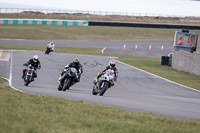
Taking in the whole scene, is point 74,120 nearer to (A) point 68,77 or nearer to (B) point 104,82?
(B) point 104,82

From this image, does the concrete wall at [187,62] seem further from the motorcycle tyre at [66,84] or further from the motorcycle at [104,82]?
the motorcycle tyre at [66,84]

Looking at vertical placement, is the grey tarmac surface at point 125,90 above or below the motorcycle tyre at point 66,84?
below

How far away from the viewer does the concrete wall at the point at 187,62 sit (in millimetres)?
28616

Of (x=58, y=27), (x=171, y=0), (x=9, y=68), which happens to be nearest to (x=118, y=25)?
(x=58, y=27)

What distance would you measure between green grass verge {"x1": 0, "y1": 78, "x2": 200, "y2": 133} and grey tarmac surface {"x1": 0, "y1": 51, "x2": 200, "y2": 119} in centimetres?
212

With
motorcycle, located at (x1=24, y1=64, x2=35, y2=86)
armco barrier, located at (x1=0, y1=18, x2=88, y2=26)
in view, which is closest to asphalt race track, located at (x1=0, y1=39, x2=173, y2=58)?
armco barrier, located at (x1=0, y1=18, x2=88, y2=26)

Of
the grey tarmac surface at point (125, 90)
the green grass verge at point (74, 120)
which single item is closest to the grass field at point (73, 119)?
the green grass verge at point (74, 120)

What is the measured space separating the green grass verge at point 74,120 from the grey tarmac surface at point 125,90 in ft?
6.95

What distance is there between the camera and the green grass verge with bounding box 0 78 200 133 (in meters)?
7.76

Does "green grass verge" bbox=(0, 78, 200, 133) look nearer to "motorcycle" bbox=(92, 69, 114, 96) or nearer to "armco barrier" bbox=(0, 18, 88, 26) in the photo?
"motorcycle" bbox=(92, 69, 114, 96)

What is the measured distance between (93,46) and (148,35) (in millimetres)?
17869

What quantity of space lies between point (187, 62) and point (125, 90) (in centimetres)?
1236

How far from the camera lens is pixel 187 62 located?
99.9 ft

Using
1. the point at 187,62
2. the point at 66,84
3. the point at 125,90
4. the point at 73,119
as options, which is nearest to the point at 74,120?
the point at 73,119
